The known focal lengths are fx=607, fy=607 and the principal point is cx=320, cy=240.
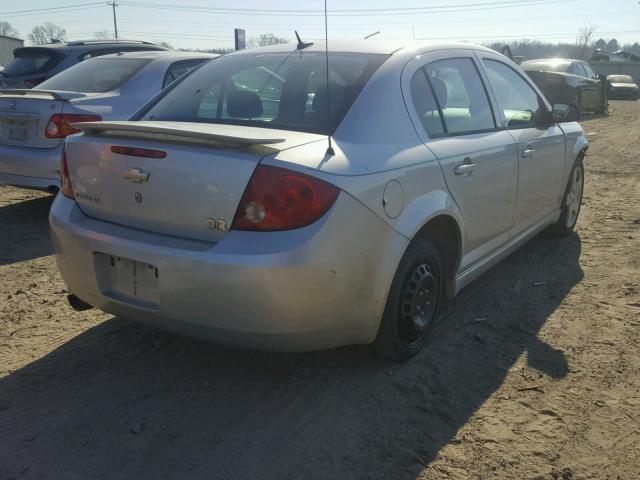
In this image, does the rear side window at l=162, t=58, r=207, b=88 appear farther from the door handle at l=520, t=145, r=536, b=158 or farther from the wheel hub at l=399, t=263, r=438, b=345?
the wheel hub at l=399, t=263, r=438, b=345

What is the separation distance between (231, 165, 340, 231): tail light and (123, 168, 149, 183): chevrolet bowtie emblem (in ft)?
1.70

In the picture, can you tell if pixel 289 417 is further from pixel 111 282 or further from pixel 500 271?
pixel 500 271

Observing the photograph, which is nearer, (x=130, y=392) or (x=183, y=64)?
(x=130, y=392)

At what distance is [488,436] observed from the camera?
2.69m

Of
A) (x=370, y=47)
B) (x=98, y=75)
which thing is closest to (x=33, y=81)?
(x=98, y=75)

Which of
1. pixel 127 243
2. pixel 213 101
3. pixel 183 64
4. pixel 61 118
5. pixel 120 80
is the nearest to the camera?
pixel 127 243

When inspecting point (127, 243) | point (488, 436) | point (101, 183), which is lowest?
point (488, 436)

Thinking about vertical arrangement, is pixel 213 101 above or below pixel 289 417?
Answer: above

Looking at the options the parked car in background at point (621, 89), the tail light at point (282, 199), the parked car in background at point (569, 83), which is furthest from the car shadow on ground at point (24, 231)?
the parked car in background at point (621, 89)

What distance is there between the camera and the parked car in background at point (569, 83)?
1708 centimetres

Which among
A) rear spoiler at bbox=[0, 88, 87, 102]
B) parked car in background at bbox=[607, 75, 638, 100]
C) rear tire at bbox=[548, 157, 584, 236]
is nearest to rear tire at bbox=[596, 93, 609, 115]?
parked car in background at bbox=[607, 75, 638, 100]

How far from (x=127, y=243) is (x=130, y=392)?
2.49 ft

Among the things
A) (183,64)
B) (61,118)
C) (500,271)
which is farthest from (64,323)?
(183,64)

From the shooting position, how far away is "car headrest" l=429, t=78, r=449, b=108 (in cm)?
347
